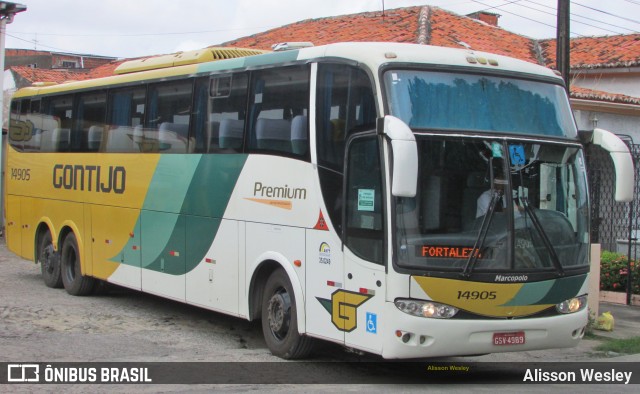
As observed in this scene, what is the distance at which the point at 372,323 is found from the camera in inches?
328

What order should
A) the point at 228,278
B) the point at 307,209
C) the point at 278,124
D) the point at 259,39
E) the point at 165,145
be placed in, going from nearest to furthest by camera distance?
the point at 307,209 → the point at 278,124 → the point at 228,278 → the point at 165,145 → the point at 259,39

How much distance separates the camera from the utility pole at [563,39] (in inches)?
516

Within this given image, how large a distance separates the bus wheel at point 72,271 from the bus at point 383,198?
10.4 feet

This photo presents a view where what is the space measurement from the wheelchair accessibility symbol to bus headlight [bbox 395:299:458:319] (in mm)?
338

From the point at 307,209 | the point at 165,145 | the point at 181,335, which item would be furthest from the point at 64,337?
the point at 307,209

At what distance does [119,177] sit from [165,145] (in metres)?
1.45

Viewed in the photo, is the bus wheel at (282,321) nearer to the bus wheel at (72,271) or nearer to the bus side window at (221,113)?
the bus side window at (221,113)

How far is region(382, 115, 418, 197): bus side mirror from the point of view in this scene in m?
7.52

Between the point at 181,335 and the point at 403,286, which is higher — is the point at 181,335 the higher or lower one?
the lower one

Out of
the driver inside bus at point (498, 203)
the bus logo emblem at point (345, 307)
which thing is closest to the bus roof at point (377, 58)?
the driver inside bus at point (498, 203)

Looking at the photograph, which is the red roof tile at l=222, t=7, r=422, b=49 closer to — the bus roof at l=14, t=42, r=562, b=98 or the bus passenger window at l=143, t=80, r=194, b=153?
the bus passenger window at l=143, t=80, r=194, b=153

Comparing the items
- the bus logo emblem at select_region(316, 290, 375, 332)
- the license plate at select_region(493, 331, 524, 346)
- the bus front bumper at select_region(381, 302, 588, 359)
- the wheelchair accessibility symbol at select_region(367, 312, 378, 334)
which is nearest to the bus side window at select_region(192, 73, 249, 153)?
the bus logo emblem at select_region(316, 290, 375, 332)

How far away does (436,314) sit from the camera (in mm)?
8078

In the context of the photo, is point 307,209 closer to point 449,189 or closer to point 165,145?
point 449,189
